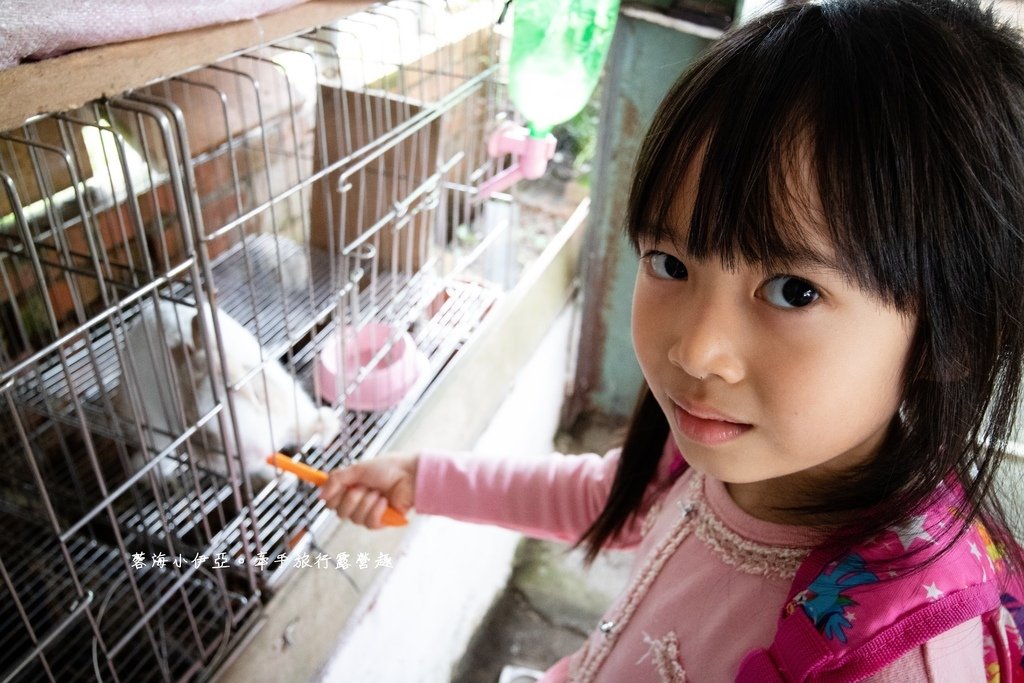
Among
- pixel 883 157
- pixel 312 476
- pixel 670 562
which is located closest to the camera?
pixel 883 157

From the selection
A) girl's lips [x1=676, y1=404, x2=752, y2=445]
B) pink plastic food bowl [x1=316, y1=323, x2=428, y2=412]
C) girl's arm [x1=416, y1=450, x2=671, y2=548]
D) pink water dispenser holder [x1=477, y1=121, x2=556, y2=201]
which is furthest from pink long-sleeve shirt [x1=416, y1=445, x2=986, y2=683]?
pink water dispenser holder [x1=477, y1=121, x2=556, y2=201]

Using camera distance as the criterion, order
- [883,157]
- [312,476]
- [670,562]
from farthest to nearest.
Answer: [312,476] → [670,562] → [883,157]

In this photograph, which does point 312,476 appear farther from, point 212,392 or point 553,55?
point 553,55

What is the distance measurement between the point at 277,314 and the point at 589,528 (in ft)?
1.84

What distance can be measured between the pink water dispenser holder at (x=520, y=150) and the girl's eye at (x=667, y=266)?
0.58m

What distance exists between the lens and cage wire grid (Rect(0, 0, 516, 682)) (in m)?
0.69

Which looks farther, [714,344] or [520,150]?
[520,150]

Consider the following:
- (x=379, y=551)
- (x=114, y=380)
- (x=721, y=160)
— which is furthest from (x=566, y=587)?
(x=721, y=160)

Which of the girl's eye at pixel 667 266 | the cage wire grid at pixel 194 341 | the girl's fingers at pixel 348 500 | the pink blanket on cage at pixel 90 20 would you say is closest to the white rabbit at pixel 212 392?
the cage wire grid at pixel 194 341

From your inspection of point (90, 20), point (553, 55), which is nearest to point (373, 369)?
point (553, 55)

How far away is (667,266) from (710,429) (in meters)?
0.11

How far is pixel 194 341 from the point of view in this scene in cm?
84

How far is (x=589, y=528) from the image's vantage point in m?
0.78

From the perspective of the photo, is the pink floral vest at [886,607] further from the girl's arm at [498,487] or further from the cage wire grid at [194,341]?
the cage wire grid at [194,341]
